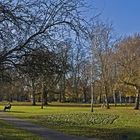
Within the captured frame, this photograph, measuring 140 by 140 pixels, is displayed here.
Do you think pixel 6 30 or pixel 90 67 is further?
pixel 90 67

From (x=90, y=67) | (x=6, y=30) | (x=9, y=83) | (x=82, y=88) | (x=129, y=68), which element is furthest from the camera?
(x=82, y=88)

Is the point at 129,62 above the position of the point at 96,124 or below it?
above

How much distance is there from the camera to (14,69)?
1748cm

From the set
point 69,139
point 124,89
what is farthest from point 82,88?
point 69,139

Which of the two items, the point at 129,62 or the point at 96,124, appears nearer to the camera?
the point at 96,124

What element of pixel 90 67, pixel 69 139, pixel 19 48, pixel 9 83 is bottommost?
pixel 69 139

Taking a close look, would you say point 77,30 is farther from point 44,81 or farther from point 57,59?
point 44,81

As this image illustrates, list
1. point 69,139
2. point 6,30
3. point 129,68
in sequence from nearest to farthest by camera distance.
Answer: point 6,30, point 69,139, point 129,68

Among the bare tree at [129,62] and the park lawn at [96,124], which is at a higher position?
the bare tree at [129,62]

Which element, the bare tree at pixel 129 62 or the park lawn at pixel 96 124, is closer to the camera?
the park lawn at pixel 96 124

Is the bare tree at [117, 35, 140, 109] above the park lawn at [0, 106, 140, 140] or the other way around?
above

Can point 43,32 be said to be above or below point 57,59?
above

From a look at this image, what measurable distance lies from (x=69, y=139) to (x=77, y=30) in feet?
17.5

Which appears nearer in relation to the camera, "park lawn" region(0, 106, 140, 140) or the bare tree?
"park lawn" region(0, 106, 140, 140)
